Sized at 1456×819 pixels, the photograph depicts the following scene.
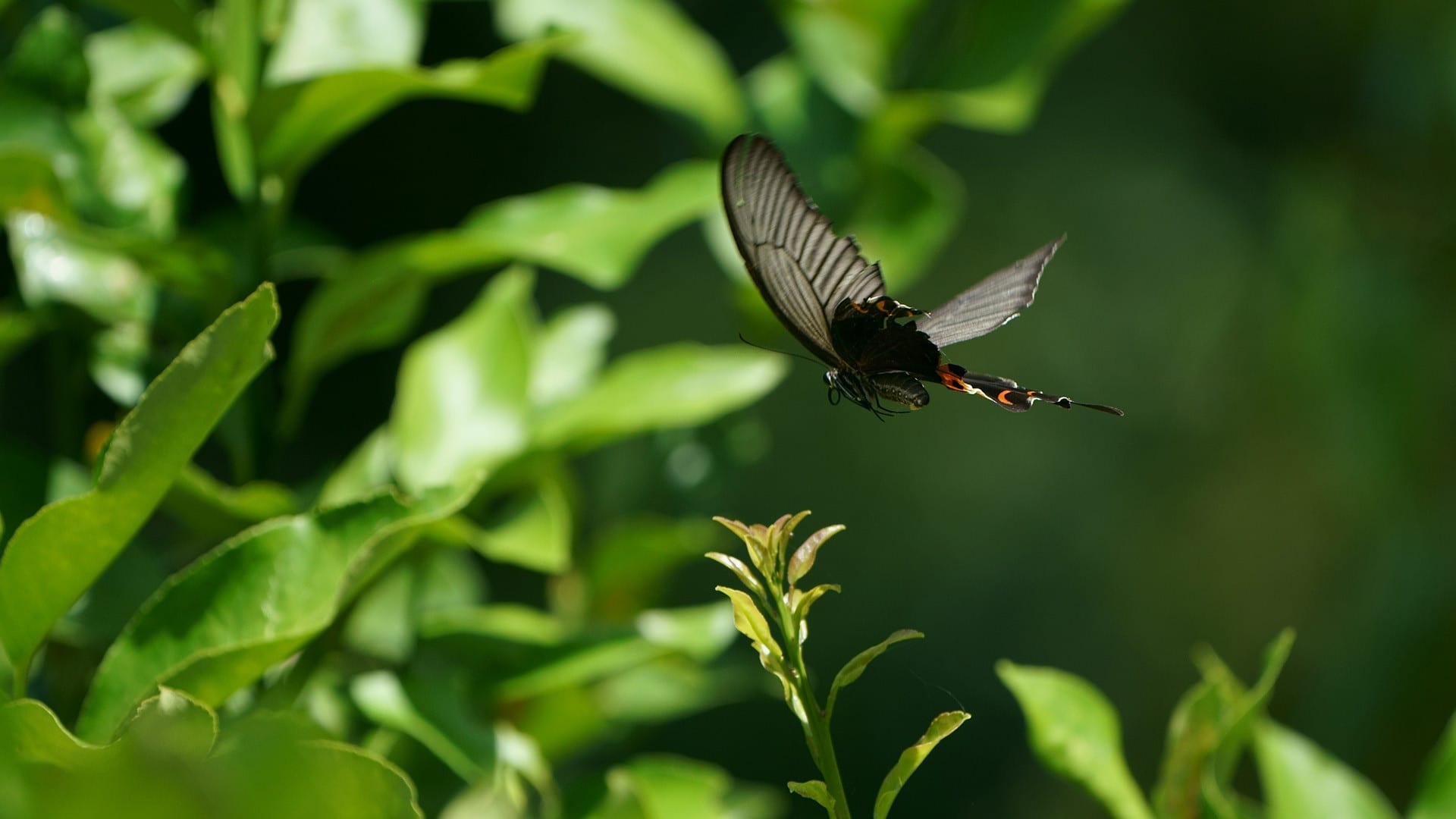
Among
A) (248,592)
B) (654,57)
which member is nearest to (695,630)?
(248,592)

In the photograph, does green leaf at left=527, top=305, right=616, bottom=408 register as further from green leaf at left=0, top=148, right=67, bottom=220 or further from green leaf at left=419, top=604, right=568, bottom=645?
green leaf at left=0, top=148, right=67, bottom=220

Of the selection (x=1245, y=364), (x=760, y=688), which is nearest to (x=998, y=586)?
(x=1245, y=364)

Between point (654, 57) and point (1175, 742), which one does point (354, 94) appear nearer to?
point (654, 57)

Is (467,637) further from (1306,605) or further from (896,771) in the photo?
(1306,605)

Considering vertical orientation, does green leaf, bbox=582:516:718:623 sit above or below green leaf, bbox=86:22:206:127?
below

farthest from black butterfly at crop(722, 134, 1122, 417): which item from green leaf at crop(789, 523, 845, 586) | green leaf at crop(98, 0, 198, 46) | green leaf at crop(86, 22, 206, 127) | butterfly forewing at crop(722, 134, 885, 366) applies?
green leaf at crop(86, 22, 206, 127)

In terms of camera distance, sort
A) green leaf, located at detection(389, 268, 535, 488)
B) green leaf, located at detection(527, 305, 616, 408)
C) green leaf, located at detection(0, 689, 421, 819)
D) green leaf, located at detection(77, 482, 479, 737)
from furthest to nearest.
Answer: green leaf, located at detection(527, 305, 616, 408), green leaf, located at detection(389, 268, 535, 488), green leaf, located at detection(77, 482, 479, 737), green leaf, located at detection(0, 689, 421, 819)

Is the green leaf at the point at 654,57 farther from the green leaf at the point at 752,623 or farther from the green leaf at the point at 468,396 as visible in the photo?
the green leaf at the point at 752,623

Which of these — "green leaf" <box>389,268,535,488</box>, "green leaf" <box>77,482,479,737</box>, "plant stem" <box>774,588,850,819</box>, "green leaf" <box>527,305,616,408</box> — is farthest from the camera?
"green leaf" <box>527,305,616,408</box>
